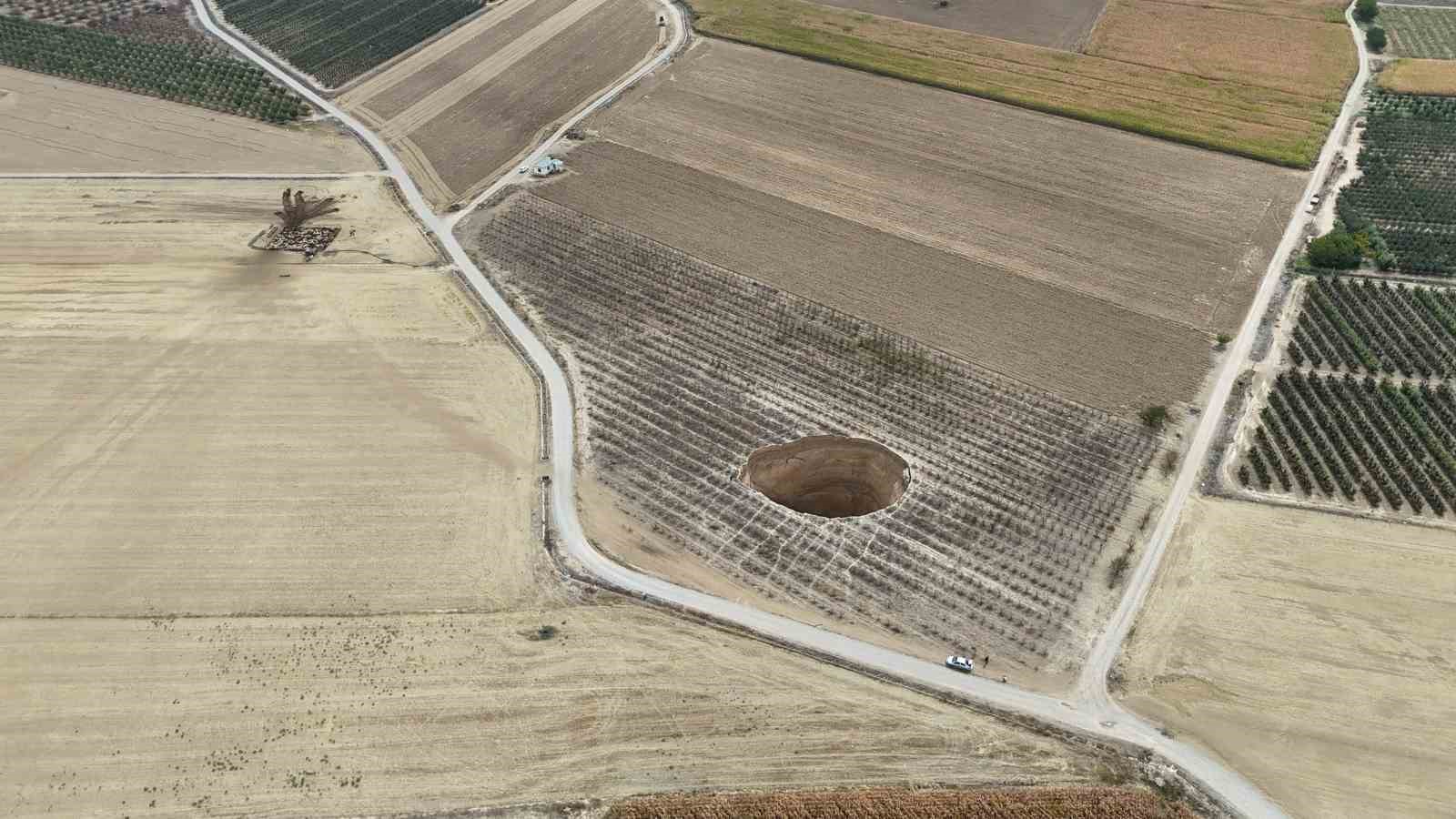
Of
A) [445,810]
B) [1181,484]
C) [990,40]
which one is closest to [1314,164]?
[990,40]

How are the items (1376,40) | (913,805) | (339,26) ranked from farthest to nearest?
(339,26) < (1376,40) < (913,805)

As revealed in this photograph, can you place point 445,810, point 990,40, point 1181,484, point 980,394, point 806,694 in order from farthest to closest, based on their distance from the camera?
point 990,40
point 980,394
point 1181,484
point 806,694
point 445,810

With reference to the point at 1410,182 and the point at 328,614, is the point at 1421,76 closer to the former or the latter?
the point at 1410,182

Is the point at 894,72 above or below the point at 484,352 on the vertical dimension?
above

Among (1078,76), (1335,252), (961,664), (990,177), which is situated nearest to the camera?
(961,664)

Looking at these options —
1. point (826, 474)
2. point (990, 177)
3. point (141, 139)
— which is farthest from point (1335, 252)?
point (141, 139)

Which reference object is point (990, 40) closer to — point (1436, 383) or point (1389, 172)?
point (1389, 172)

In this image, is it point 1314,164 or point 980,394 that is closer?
point 980,394
